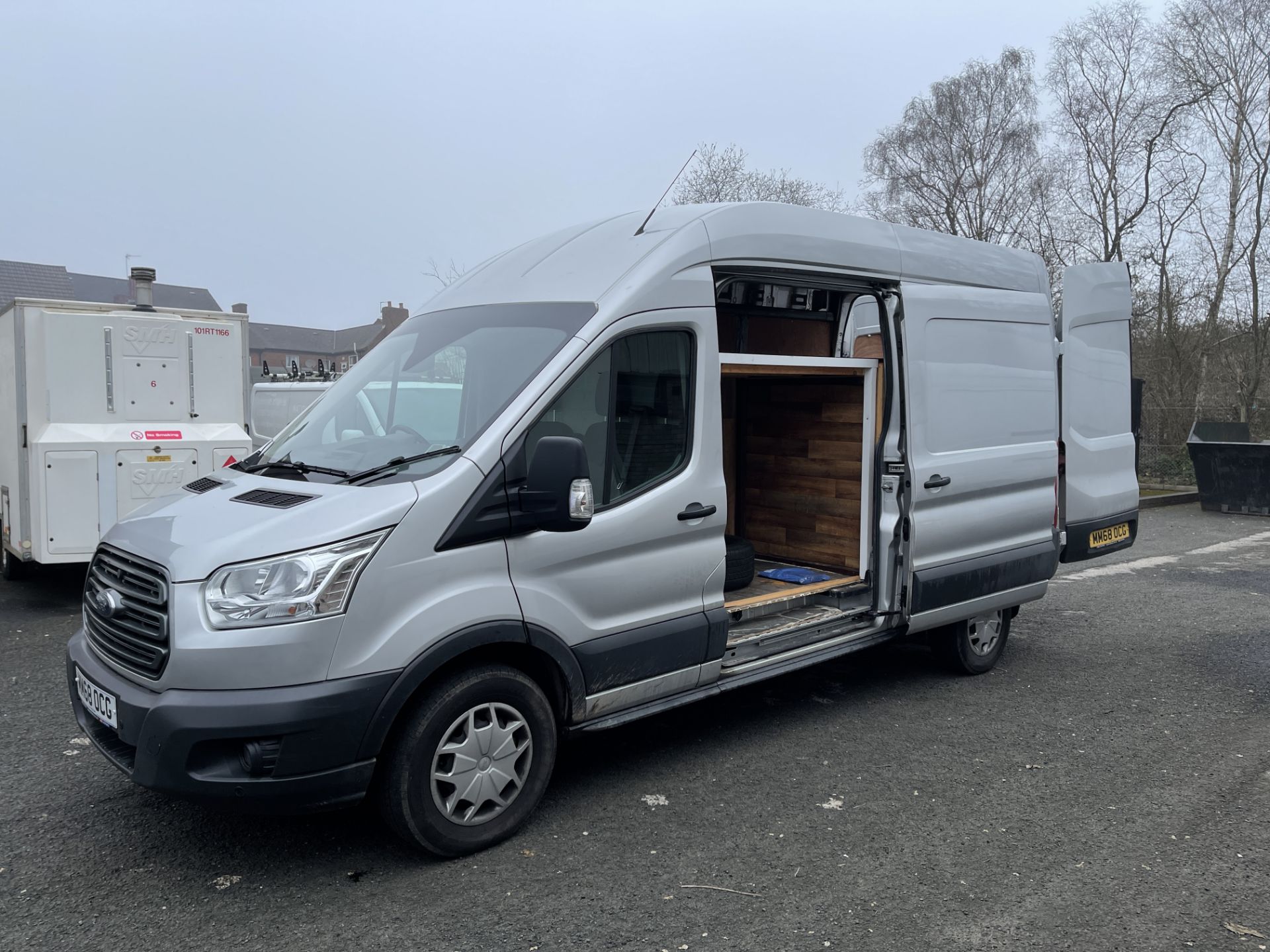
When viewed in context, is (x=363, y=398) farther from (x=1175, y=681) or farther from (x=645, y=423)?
(x=1175, y=681)

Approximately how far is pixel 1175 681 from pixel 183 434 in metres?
8.02

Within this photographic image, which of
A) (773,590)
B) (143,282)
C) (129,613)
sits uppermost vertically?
(143,282)

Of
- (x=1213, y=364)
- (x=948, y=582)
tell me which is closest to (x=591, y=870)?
(x=948, y=582)

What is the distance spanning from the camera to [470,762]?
3678mm

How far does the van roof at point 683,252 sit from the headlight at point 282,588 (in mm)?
1628

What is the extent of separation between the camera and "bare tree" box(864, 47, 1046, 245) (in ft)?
101

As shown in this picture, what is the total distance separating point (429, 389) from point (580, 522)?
1.03 m

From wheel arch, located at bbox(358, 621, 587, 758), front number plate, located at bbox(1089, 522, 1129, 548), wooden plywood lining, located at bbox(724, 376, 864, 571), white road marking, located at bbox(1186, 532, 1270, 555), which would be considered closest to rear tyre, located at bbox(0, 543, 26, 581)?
wooden plywood lining, located at bbox(724, 376, 864, 571)

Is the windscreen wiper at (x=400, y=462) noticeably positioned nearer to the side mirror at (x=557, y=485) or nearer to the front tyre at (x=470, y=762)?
the side mirror at (x=557, y=485)

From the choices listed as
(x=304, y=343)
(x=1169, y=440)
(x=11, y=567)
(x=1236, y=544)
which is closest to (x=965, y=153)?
(x=1169, y=440)

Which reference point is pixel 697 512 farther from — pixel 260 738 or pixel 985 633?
pixel 985 633

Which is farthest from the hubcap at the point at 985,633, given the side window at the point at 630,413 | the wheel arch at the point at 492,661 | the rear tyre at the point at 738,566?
the wheel arch at the point at 492,661

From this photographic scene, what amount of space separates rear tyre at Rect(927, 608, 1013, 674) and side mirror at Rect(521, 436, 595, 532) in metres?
3.38

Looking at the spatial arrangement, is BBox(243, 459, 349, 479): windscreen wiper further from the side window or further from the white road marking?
the white road marking
